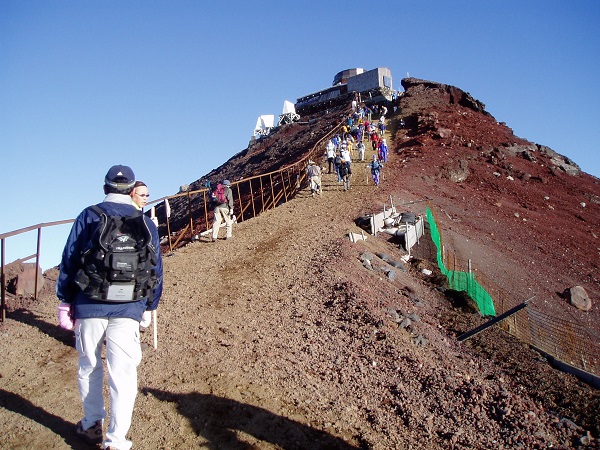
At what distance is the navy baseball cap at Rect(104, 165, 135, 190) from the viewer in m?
3.84

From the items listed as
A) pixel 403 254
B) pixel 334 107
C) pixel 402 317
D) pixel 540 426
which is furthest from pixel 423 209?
pixel 334 107

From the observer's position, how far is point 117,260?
11.5ft

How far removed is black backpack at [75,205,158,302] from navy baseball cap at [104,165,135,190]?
0.27 metres

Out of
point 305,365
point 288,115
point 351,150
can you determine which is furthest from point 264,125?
point 305,365

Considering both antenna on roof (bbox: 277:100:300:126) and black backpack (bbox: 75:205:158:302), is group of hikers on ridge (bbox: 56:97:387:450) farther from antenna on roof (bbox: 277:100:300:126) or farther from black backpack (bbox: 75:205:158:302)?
antenna on roof (bbox: 277:100:300:126)

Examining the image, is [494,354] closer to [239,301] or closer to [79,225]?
[239,301]

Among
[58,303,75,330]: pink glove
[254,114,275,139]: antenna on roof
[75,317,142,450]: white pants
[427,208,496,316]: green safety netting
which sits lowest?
[427,208,496,316]: green safety netting

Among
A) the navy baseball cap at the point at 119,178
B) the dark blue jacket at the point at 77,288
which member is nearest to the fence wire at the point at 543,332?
the dark blue jacket at the point at 77,288

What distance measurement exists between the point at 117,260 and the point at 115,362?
692 mm

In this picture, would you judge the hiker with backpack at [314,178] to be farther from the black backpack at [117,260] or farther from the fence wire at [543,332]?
the black backpack at [117,260]

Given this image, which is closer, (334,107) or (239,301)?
(239,301)

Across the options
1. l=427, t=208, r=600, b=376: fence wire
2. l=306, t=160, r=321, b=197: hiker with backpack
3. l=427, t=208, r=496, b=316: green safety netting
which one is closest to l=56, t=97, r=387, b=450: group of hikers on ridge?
l=427, t=208, r=600, b=376: fence wire

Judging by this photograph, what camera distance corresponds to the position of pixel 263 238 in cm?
1283

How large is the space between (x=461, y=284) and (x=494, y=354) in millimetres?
5187
